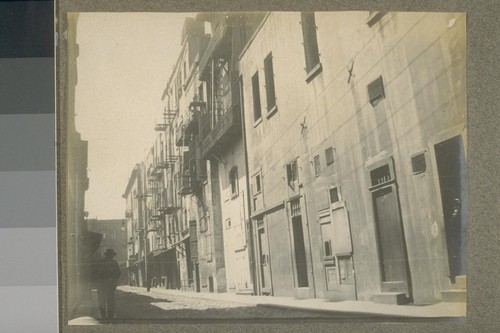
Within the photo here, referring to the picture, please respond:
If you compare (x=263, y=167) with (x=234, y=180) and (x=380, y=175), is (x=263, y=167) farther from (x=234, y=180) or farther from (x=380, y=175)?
(x=380, y=175)

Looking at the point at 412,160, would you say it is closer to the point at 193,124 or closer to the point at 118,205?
the point at 193,124

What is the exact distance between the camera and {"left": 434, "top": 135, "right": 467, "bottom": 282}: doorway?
84.7 inches

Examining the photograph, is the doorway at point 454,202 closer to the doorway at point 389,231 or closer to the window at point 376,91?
the doorway at point 389,231

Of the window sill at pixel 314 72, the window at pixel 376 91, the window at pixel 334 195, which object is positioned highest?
the window sill at pixel 314 72

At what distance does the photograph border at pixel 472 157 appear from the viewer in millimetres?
2207

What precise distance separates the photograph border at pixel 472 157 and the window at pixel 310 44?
5 cm

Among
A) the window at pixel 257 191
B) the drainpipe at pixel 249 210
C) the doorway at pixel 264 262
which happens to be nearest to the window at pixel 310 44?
the drainpipe at pixel 249 210

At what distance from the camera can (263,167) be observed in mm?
2256

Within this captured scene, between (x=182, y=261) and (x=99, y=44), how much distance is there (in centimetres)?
92

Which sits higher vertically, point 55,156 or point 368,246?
point 55,156

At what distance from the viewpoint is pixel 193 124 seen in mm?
2252

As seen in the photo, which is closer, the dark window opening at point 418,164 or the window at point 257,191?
the dark window opening at point 418,164

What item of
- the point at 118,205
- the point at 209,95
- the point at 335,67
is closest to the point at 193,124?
the point at 209,95

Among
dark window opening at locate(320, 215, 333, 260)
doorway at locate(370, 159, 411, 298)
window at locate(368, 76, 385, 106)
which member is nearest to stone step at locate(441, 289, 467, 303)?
doorway at locate(370, 159, 411, 298)
